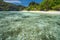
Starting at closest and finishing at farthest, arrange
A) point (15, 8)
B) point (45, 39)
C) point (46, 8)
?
point (45, 39) → point (46, 8) → point (15, 8)

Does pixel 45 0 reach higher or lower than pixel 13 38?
lower

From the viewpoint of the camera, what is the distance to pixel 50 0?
43875 mm

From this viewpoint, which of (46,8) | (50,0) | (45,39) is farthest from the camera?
(50,0)

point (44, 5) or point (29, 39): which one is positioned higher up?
point (29, 39)

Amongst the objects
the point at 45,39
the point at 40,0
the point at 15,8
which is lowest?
the point at 15,8

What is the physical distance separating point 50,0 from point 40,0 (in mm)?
3103

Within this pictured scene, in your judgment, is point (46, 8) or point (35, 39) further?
point (46, 8)

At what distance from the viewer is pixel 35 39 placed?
7.29 meters

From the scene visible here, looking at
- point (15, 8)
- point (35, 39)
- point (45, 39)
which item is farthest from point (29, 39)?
point (15, 8)

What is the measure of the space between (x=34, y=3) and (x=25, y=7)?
3.12 metres

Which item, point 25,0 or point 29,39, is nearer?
point 29,39

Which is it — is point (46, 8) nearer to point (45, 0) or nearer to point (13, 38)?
point (45, 0)

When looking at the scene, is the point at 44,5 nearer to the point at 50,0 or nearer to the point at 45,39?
the point at 50,0

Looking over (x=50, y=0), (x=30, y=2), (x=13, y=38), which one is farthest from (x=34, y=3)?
(x=13, y=38)
